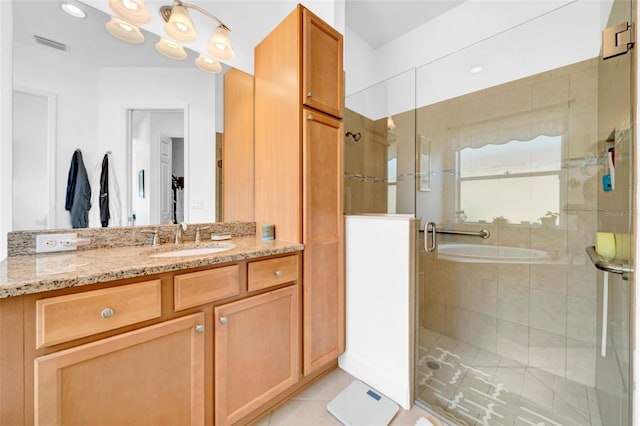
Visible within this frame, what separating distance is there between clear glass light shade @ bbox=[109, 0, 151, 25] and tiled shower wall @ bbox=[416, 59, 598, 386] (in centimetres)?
195

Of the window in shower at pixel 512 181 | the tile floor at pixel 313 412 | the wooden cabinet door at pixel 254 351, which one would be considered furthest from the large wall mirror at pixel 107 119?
the window in shower at pixel 512 181

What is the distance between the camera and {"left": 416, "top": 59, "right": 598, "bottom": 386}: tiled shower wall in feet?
4.83

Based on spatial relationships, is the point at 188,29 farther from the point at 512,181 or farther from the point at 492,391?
the point at 492,391

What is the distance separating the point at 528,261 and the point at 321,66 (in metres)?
1.92

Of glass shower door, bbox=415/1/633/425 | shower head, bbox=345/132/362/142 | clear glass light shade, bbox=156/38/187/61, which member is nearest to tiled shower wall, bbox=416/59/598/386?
glass shower door, bbox=415/1/633/425

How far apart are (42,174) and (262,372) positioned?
4.73 feet

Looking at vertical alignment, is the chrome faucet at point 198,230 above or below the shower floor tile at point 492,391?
above

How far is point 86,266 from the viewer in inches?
35.9

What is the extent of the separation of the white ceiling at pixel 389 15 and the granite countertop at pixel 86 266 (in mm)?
2284

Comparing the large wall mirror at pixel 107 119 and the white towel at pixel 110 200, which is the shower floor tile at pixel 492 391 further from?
the white towel at pixel 110 200

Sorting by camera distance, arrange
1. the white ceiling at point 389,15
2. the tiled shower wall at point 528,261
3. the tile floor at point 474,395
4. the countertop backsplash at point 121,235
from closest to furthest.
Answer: the countertop backsplash at point 121,235 < the tile floor at point 474,395 < the tiled shower wall at point 528,261 < the white ceiling at point 389,15

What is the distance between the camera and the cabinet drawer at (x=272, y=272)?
4.09ft

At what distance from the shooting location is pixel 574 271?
153 cm

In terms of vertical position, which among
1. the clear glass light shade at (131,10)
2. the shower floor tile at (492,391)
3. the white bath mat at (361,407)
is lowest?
the white bath mat at (361,407)
